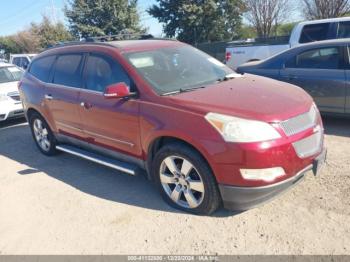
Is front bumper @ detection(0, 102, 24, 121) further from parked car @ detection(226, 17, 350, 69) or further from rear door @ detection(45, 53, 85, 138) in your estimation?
parked car @ detection(226, 17, 350, 69)

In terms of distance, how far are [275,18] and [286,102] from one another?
92.1ft

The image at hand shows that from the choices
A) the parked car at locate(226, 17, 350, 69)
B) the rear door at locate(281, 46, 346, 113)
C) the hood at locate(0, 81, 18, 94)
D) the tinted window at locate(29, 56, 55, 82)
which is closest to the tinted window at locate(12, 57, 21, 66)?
the hood at locate(0, 81, 18, 94)

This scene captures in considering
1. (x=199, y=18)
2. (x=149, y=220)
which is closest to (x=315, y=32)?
(x=149, y=220)

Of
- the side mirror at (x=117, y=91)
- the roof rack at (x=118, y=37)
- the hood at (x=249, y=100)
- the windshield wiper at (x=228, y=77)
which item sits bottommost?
the hood at (x=249, y=100)

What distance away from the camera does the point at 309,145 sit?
3.36m

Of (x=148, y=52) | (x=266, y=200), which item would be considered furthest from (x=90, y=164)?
(x=266, y=200)

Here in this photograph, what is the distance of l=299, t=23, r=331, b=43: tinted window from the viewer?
9.03 m

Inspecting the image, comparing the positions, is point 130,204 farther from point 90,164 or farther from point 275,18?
point 275,18

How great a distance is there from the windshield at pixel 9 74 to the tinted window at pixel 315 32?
7.78 metres

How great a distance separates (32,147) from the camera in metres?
6.59

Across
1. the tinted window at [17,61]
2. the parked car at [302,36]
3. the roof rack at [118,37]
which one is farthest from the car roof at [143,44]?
the tinted window at [17,61]

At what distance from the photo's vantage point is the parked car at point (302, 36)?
8766 millimetres

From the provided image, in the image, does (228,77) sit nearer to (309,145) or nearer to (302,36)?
(309,145)

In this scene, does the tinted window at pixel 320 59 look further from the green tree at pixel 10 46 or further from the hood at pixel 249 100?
the green tree at pixel 10 46
